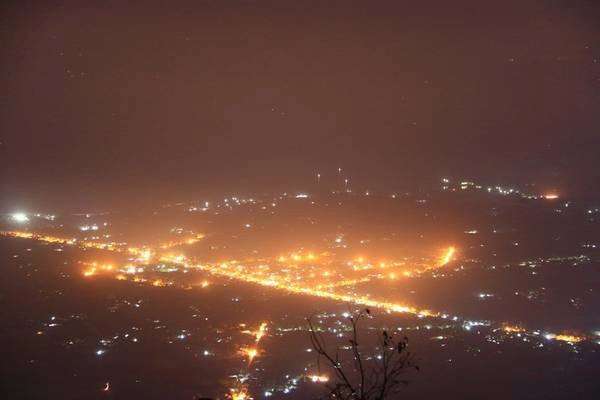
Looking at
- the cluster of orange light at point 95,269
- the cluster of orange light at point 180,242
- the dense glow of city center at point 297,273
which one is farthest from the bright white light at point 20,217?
the cluster of orange light at point 95,269

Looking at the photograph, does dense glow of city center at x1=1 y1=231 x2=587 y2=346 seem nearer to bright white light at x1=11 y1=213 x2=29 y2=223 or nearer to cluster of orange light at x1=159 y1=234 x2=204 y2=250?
cluster of orange light at x1=159 y1=234 x2=204 y2=250

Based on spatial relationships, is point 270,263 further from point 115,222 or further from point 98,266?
point 115,222

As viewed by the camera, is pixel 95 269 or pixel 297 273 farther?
pixel 95 269

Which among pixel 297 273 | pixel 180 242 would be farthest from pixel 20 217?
pixel 297 273

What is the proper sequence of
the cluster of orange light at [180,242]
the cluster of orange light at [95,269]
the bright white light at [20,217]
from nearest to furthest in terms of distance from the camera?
the cluster of orange light at [95,269], the cluster of orange light at [180,242], the bright white light at [20,217]

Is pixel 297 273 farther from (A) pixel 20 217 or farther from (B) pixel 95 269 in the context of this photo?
(A) pixel 20 217

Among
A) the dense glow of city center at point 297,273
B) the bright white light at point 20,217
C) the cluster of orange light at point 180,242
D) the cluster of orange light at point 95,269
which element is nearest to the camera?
the dense glow of city center at point 297,273

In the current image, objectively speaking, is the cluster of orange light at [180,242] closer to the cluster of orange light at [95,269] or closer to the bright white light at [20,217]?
the cluster of orange light at [95,269]

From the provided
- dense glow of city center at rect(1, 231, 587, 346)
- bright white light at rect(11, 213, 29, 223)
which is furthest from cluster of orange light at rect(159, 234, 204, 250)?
bright white light at rect(11, 213, 29, 223)

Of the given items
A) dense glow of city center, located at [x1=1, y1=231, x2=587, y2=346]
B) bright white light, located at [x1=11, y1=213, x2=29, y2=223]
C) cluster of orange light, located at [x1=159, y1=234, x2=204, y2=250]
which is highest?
bright white light, located at [x1=11, y1=213, x2=29, y2=223]
